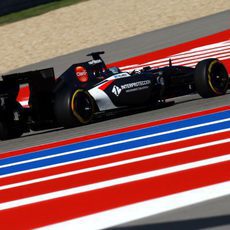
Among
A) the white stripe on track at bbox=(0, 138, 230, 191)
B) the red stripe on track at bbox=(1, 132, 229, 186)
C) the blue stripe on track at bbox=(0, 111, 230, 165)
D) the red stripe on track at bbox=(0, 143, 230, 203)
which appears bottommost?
the blue stripe on track at bbox=(0, 111, 230, 165)

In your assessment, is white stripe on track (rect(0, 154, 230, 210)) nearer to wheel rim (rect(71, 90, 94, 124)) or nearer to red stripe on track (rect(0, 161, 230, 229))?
red stripe on track (rect(0, 161, 230, 229))

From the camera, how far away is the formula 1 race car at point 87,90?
37.7 ft

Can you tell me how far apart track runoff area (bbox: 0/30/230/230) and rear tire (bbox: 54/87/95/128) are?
87 cm

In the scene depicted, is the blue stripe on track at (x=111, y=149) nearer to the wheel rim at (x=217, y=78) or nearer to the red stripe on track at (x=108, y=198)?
the red stripe on track at (x=108, y=198)

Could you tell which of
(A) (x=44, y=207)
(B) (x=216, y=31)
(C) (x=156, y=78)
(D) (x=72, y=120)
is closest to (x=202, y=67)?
(C) (x=156, y=78)

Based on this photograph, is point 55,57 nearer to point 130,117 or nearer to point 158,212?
point 130,117

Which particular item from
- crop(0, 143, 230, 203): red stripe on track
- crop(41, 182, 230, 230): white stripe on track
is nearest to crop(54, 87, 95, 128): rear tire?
crop(0, 143, 230, 203): red stripe on track

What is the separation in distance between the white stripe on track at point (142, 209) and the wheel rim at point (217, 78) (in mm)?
6098

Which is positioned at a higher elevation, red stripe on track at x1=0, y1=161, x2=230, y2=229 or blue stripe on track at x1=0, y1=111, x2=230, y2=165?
red stripe on track at x1=0, y1=161, x2=230, y2=229

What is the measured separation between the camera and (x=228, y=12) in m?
Result: 23.1

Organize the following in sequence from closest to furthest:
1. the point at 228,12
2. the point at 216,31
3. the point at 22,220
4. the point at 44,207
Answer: the point at 22,220 → the point at 44,207 → the point at 216,31 → the point at 228,12

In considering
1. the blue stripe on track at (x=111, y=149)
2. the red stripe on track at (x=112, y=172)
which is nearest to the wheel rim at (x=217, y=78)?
the blue stripe on track at (x=111, y=149)

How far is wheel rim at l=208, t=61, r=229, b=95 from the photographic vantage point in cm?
1170

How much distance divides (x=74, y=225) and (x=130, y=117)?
654cm
